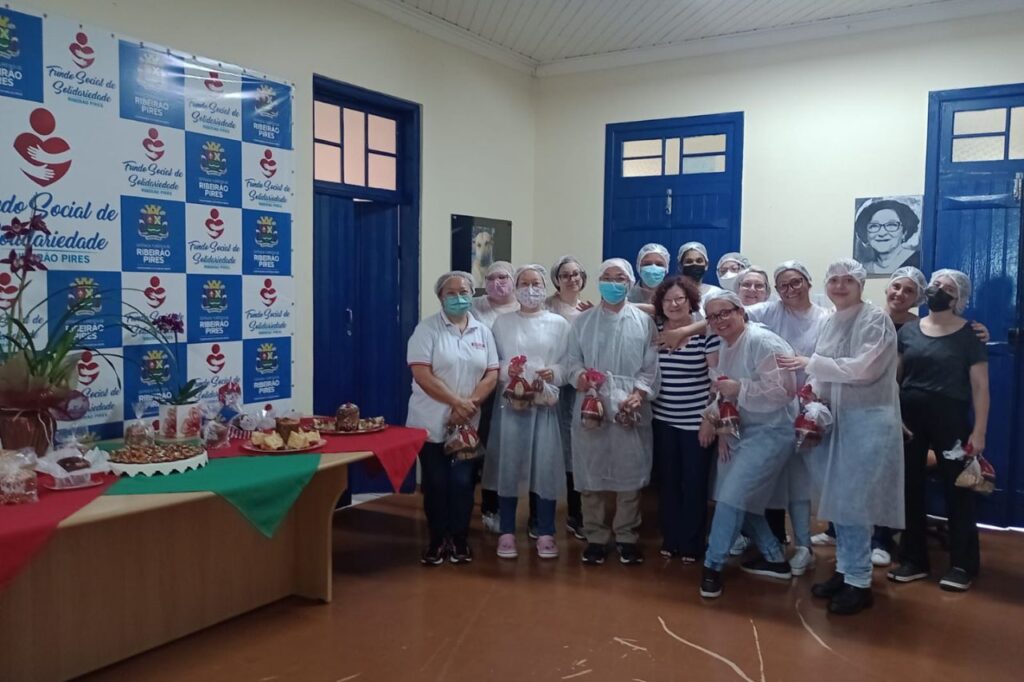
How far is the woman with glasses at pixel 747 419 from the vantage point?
141 inches

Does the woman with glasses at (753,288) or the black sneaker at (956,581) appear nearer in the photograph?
the black sneaker at (956,581)

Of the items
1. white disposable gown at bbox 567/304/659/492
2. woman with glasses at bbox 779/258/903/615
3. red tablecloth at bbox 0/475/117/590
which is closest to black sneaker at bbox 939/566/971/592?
woman with glasses at bbox 779/258/903/615

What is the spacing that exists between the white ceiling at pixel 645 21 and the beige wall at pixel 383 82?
6.7 inches

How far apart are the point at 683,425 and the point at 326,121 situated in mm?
2776

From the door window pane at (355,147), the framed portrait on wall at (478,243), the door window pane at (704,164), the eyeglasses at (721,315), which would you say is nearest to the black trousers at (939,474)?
the eyeglasses at (721,315)

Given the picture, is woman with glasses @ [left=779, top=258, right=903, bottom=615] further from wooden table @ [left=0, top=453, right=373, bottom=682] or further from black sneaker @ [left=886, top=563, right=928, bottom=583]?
wooden table @ [left=0, top=453, right=373, bottom=682]

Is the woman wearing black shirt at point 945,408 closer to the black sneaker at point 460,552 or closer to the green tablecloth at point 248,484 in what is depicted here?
the black sneaker at point 460,552

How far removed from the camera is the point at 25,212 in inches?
128

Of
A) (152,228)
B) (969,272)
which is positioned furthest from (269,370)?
(969,272)

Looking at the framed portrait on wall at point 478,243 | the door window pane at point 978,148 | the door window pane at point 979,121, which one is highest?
the door window pane at point 979,121

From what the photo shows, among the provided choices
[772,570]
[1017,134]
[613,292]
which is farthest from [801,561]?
[1017,134]

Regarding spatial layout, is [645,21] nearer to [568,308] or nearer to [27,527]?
Result: [568,308]

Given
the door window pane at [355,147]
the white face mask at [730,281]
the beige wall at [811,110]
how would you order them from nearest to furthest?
the white face mask at [730,281], the door window pane at [355,147], the beige wall at [811,110]

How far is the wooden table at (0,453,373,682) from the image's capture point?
2639mm
